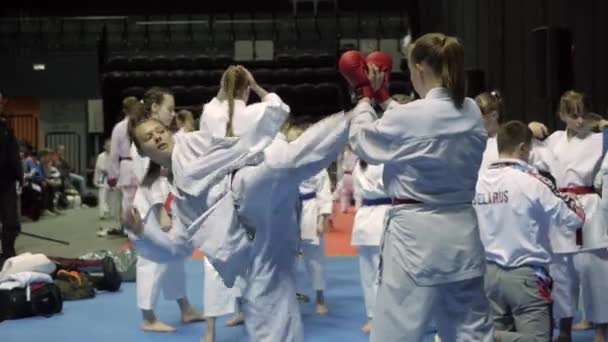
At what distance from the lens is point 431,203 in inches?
121

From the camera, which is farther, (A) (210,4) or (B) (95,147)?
(B) (95,147)

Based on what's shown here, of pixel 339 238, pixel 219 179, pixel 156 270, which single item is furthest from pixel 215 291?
pixel 339 238

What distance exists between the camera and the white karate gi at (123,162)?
9414 millimetres

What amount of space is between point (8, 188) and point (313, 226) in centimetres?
385

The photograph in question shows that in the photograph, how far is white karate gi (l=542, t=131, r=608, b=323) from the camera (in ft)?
16.2

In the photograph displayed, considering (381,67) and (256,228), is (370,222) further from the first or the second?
(381,67)

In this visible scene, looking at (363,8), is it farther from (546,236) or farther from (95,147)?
(546,236)

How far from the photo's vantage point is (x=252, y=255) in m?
3.48

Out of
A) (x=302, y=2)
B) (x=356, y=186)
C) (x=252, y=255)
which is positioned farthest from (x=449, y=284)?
(x=302, y=2)

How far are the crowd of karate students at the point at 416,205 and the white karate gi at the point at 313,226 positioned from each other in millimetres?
1421

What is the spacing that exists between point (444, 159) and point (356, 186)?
103 inches

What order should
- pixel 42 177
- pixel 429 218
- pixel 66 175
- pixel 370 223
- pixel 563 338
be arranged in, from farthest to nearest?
1. pixel 66 175
2. pixel 42 177
3. pixel 370 223
4. pixel 563 338
5. pixel 429 218

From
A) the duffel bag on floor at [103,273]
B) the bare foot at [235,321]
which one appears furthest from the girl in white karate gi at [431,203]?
the duffel bag on floor at [103,273]

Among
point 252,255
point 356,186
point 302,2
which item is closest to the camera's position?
point 252,255
